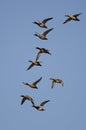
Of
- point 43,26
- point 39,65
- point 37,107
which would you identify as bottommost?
point 37,107

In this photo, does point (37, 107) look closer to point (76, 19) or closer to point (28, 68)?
point (28, 68)

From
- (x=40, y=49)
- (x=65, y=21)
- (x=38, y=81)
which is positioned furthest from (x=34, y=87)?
(x=65, y=21)

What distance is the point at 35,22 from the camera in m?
76.3

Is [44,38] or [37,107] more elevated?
[44,38]

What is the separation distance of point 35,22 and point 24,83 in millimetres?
9478

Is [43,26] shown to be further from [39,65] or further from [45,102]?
[45,102]

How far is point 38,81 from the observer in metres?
79.1

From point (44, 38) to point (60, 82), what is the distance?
28.1ft

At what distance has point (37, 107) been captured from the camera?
3100 inches

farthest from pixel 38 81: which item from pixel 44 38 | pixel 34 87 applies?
pixel 44 38

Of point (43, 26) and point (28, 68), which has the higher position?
point (43, 26)

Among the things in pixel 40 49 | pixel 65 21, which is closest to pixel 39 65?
pixel 40 49

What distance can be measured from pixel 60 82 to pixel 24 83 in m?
6.14

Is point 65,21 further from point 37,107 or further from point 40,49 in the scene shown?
point 37,107
